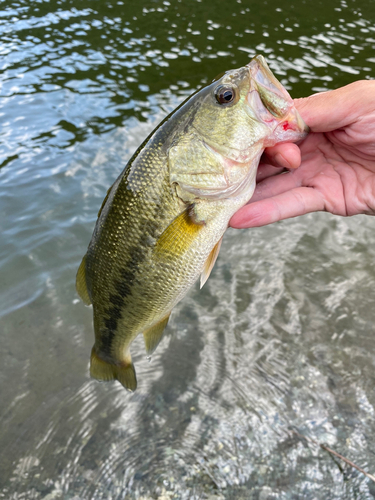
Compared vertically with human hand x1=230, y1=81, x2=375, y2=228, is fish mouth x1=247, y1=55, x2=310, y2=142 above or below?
above

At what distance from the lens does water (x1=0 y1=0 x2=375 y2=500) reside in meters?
3.75

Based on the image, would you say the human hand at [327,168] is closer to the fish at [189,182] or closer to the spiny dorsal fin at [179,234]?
the fish at [189,182]

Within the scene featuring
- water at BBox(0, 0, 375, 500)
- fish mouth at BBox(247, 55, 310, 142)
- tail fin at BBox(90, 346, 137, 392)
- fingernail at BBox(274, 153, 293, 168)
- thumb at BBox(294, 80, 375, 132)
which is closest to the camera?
fish mouth at BBox(247, 55, 310, 142)

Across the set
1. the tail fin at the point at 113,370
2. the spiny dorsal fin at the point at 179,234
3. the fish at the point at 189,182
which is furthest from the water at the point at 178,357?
the spiny dorsal fin at the point at 179,234

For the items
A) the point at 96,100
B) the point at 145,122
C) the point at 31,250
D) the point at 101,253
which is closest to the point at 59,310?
the point at 31,250

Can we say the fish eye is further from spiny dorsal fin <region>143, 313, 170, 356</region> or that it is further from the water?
the water

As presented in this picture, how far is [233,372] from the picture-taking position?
4.52m

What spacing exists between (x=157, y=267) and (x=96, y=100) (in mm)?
8286

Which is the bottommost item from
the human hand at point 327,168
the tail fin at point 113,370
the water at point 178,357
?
the water at point 178,357

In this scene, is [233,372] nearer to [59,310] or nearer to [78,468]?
[78,468]

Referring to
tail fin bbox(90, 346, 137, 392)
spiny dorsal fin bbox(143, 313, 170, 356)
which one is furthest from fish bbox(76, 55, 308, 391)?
tail fin bbox(90, 346, 137, 392)

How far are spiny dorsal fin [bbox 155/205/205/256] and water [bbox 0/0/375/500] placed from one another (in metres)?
2.12

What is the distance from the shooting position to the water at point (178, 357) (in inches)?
148

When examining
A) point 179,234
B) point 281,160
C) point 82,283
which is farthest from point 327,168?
point 82,283
